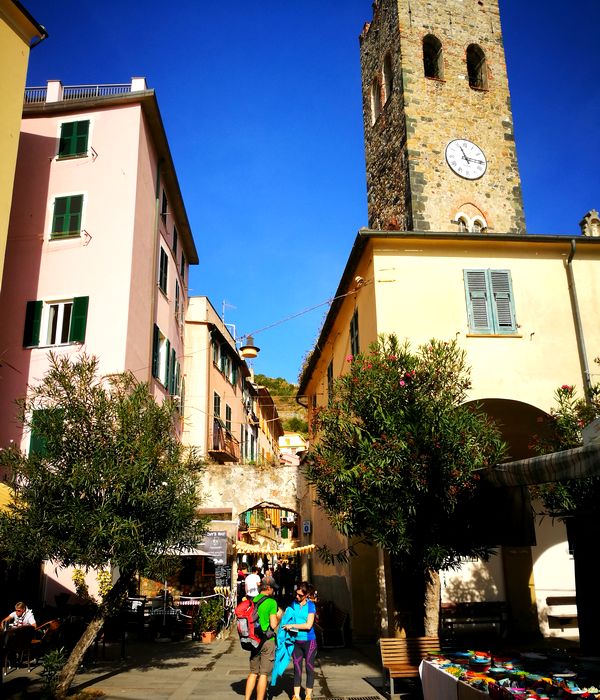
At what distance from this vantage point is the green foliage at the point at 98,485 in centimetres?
914

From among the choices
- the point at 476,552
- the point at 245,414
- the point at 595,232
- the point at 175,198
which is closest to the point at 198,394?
the point at 175,198

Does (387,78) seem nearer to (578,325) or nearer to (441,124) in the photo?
(441,124)

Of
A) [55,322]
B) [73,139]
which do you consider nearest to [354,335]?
[55,322]

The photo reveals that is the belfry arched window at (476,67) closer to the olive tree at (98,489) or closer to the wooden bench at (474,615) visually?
the wooden bench at (474,615)

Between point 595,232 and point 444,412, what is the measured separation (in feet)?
65.4

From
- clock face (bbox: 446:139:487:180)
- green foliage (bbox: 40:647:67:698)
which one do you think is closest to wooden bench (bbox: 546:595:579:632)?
green foliage (bbox: 40:647:67:698)

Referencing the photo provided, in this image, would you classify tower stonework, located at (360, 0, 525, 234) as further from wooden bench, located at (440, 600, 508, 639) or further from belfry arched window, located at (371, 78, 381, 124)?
wooden bench, located at (440, 600, 508, 639)

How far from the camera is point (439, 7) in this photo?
83.3ft

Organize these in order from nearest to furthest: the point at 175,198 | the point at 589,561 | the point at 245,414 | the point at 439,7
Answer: the point at 589,561, the point at 175,198, the point at 439,7, the point at 245,414

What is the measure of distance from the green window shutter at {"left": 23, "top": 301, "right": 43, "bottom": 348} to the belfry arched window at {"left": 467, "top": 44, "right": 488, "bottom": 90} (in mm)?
18049

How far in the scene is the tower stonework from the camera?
74.2 feet

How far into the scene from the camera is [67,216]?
722 inches

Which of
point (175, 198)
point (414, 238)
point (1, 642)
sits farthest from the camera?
point (175, 198)

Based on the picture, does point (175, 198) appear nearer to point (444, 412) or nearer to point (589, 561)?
point (444, 412)
